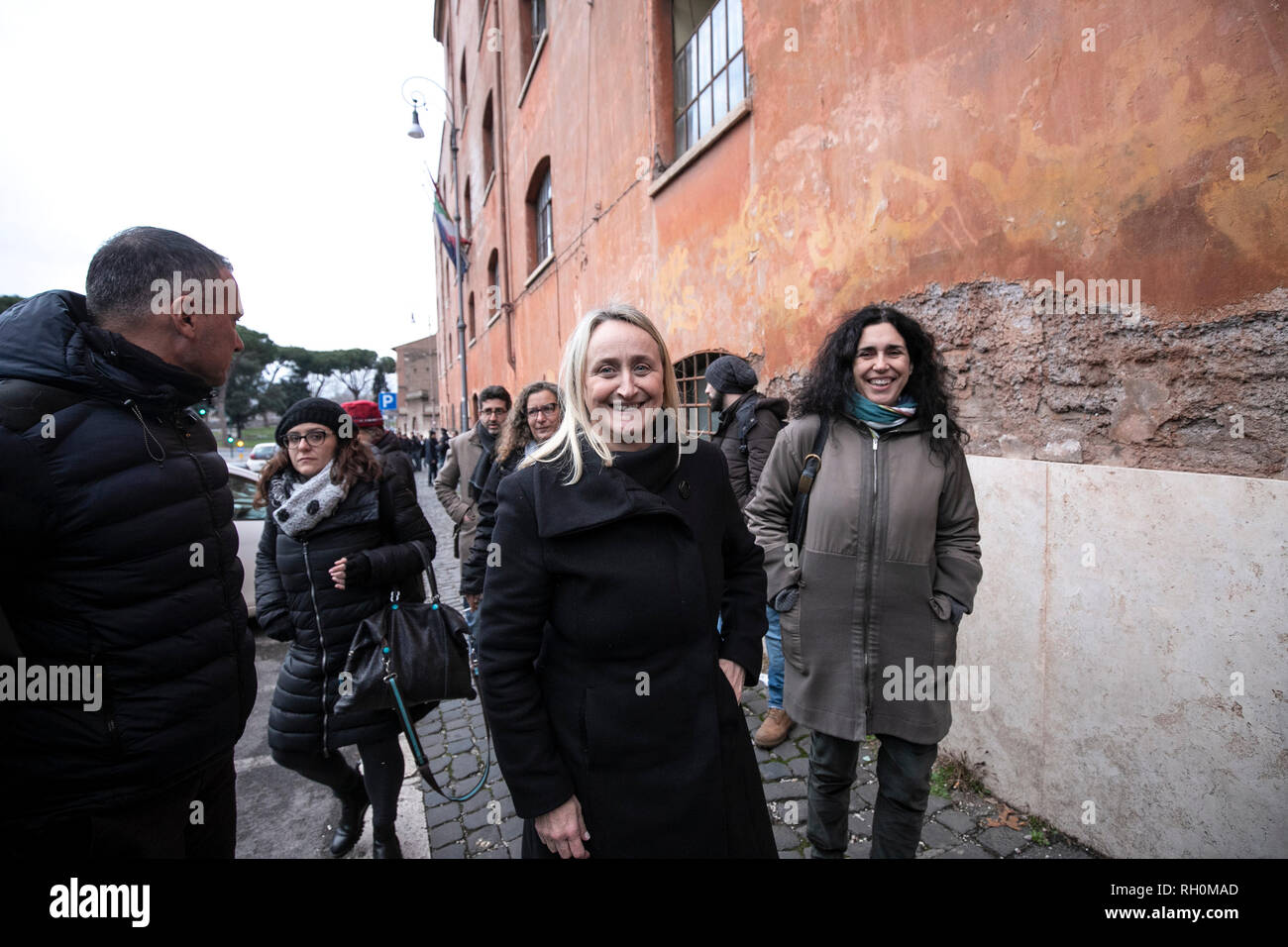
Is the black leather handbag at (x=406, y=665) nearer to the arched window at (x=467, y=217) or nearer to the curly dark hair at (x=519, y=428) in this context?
the curly dark hair at (x=519, y=428)

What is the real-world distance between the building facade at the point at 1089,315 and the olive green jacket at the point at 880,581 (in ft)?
2.74

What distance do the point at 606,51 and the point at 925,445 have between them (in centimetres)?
769

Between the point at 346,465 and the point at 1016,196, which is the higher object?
the point at 1016,196

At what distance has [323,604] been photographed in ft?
9.00

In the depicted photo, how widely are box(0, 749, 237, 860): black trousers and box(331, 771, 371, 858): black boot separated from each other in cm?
108

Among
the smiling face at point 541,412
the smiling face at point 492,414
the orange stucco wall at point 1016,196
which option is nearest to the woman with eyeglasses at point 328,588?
the smiling face at point 541,412

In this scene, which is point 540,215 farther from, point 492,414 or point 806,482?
point 806,482

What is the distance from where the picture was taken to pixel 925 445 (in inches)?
94.2

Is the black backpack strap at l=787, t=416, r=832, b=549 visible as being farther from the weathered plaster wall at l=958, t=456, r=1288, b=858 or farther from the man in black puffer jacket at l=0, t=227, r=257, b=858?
the man in black puffer jacket at l=0, t=227, r=257, b=858

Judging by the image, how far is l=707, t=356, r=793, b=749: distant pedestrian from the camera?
3824 mm

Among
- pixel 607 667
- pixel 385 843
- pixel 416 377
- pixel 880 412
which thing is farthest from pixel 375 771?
pixel 416 377

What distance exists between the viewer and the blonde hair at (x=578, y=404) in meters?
1.61

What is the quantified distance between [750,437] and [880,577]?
1.75m
